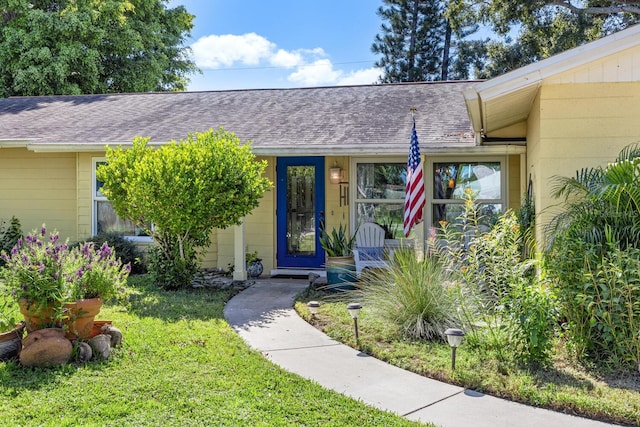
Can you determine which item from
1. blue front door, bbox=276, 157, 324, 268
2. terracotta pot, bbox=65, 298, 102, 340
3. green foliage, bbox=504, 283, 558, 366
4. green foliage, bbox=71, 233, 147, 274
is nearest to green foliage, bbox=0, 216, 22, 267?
green foliage, bbox=71, 233, 147, 274

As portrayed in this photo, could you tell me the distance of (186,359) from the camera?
4.57 meters

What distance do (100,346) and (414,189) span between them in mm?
4932

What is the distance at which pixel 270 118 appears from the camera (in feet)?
34.7

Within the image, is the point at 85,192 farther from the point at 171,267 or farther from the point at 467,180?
the point at 467,180

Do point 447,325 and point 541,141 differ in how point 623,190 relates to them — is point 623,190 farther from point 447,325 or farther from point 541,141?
point 447,325

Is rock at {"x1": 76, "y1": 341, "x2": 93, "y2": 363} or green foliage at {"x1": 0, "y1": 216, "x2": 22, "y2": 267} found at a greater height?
green foliage at {"x1": 0, "y1": 216, "x2": 22, "y2": 267}

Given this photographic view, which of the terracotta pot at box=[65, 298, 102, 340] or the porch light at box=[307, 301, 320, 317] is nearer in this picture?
the terracotta pot at box=[65, 298, 102, 340]

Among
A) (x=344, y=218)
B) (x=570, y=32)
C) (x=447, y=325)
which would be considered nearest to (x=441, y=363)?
(x=447, y=325)

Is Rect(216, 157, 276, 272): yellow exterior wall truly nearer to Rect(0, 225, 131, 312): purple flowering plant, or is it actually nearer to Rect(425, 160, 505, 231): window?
Rect(425, 160, 505, 231): window

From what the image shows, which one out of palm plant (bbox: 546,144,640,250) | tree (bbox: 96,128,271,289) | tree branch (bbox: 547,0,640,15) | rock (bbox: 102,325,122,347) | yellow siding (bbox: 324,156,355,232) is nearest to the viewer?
palm plant (bbox: 546,144,640,250)

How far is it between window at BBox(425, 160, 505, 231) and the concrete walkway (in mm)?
3932

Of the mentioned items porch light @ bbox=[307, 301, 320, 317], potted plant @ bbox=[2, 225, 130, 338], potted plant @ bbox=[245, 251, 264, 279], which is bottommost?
porch light @ bbox=[307, 301, 320, 317]

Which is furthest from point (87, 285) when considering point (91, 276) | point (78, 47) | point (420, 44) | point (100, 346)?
point (420, 44)

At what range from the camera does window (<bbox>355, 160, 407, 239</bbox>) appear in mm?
9320
